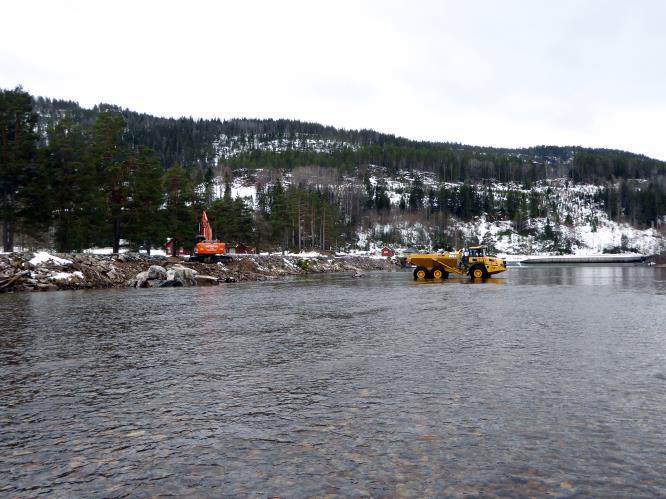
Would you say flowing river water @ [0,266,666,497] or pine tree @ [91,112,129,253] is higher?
pine tree @ [91,112,129,253]

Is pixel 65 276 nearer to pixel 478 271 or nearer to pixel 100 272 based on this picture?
pixel 100 272

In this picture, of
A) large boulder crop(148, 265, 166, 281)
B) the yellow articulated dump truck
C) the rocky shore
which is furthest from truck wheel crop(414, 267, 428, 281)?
large boulder crop(148, 265, 166, 281)

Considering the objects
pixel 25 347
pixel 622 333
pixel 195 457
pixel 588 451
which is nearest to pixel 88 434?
pixel 195 457

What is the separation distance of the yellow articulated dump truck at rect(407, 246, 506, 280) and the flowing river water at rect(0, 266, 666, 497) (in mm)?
29943

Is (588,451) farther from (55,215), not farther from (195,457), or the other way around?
(55,215)

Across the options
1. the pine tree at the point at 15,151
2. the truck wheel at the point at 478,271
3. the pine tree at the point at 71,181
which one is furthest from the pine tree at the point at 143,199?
the truck wheel at the point at 478,271

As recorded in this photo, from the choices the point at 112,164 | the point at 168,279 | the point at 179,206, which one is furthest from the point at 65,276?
the point at 179,206

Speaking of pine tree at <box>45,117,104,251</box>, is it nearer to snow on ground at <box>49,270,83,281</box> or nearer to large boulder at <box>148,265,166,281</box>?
snow on ground at <box>49,270,83,281</box>

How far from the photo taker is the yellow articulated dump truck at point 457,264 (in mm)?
43656

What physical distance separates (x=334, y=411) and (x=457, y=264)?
40231 millimetres

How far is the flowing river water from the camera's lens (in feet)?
14.7

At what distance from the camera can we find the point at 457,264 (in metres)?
Result: 44.8

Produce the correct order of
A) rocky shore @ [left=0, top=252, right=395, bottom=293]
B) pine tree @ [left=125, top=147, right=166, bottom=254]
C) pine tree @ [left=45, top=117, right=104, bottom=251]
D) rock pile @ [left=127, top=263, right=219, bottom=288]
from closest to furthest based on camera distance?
rocky shore @ [left=0, top=252, right=395, bottom=293], rock pile @ [left=127, top=263, right=219, bottom=288], pine tree @ [left=45, top=117, right=104, bottom=251], pine tree @ [left=125, top=147, right=166, bottom=254]

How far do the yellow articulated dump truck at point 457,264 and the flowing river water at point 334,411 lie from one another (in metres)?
29.9
